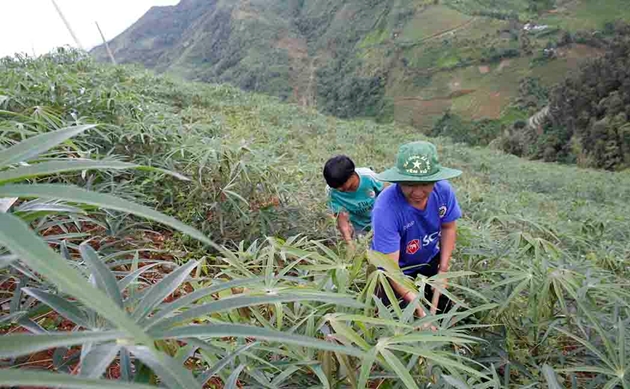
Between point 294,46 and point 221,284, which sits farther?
point 294,46

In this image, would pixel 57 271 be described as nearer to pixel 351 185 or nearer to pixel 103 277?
pixel 103 277

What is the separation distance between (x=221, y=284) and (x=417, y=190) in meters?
1.20

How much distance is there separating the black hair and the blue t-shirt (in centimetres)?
47

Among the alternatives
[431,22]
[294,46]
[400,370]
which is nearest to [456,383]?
[400,370]

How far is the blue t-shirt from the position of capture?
5.87 feet

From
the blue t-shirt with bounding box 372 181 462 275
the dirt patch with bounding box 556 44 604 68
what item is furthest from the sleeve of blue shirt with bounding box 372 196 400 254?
the dirt patch with bounding box 556 44 604 68

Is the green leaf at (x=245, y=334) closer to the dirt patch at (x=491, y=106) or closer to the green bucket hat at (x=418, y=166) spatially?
the green bucket hat at (x=418, y=166)

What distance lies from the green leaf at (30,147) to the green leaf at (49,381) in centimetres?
25

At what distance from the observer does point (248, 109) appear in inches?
336

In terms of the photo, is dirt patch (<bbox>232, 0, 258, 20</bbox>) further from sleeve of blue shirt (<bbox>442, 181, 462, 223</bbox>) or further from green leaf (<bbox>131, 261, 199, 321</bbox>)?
green leaf (<bbox>131, 261, 199, 321</bbox>)

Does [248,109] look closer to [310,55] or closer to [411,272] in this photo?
[411,272]

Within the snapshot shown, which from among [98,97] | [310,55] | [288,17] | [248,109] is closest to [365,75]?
[310,55]

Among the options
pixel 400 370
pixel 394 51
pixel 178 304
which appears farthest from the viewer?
pixel 394 51

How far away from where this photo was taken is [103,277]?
28.7 inches
